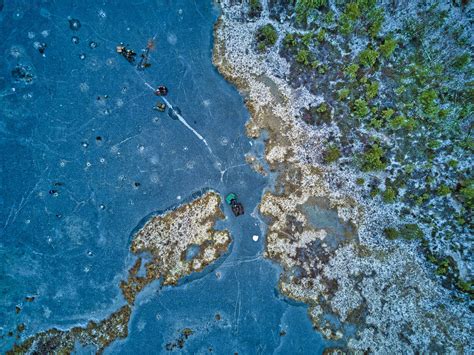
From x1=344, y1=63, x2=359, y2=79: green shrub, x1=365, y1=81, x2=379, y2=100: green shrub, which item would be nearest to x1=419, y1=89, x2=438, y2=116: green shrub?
x1=365, y1=81, x2=379, y2=100: green shrub

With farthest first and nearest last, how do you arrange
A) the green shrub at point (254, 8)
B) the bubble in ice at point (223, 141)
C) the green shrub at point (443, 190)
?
the bubble in ice at point (223, 141)
the green shrub at point (254, 8)
the green shrub at point (443, 190)

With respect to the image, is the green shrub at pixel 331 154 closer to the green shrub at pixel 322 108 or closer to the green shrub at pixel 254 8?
the green shrub at pixel 322 108

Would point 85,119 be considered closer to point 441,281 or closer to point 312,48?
point 312,48

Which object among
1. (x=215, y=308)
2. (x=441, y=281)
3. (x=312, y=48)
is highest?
(x=312, y=48)

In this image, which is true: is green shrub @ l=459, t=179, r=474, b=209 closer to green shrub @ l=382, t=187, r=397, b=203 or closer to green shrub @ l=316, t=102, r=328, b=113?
green shrub @ l=382, t=187, r=397, b=203

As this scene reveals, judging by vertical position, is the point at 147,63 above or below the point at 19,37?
below

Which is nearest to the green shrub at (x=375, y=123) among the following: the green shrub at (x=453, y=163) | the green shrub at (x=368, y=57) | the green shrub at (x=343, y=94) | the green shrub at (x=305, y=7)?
the green shrub at (x=343, y=94)

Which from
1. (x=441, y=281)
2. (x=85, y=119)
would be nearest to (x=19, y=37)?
(x=85, y=119)
